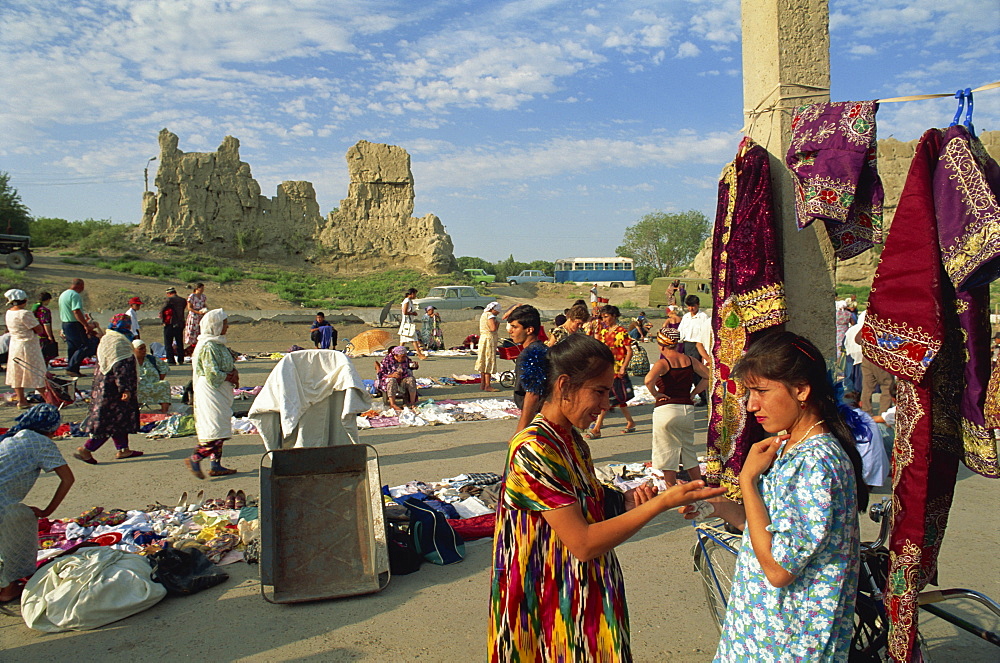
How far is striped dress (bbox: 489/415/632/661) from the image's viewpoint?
2.02 meters

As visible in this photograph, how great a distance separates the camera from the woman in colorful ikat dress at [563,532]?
1964mm

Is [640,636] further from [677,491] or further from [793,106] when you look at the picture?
[793,106]

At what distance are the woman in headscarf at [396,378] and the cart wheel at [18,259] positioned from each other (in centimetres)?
2305

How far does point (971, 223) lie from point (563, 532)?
1796 millimetres

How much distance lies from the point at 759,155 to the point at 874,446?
3235mm

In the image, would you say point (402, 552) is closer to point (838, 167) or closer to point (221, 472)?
point (221, 472)

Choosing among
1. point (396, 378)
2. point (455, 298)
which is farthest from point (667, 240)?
point (396, 378)

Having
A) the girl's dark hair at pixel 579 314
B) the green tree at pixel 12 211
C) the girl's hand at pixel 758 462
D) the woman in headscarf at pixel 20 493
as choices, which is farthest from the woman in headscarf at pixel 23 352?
the green tree at pixel 12 211

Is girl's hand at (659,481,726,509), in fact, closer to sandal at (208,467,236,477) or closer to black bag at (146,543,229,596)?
black bag at (146,543,229,596)

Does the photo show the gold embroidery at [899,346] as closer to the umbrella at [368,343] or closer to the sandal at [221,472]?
the sandal at [221,472]

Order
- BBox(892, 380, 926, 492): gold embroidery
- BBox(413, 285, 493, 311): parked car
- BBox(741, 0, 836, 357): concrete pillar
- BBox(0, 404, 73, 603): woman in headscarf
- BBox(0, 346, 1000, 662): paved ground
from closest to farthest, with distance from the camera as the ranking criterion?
BBox(892, 380, 926, 492): gold embroidery, BBox(0, 346, 1000, 662): paved ground, BBox(741, 0, 836, 357): concrete pillar, BBox(0, 404, 73, 603): woman in headscarf, BBox(413, 285, 493, 311): parked car

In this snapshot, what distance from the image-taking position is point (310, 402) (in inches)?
239

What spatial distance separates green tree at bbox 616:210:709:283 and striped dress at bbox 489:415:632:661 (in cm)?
7013

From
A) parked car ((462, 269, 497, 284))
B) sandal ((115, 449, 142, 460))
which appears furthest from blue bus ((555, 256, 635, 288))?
sandal ((115, 449, 142, 460))
